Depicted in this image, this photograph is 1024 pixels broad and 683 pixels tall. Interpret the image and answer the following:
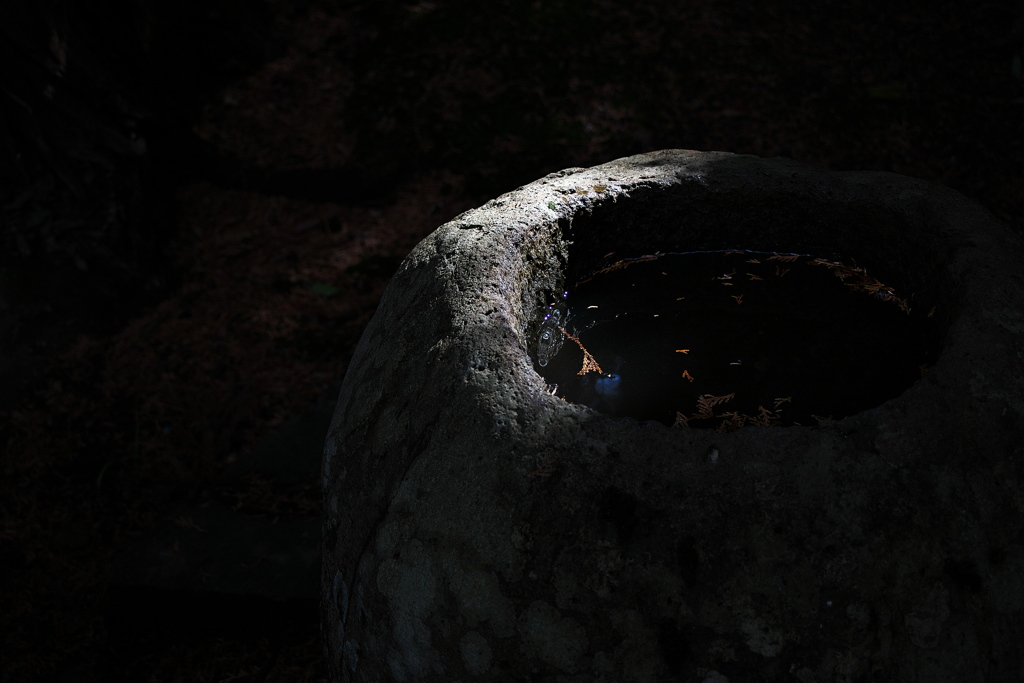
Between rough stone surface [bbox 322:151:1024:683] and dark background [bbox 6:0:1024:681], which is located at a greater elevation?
rough stone surface [bbox 322:151:1024:683]

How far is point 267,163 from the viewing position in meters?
4.87

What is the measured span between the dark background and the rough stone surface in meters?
1.27

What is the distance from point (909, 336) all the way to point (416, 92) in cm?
397

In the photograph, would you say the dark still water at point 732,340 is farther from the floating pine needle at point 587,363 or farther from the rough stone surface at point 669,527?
the rough stone surface at point 669,527

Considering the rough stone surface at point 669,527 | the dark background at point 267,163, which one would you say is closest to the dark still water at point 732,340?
the rough stone surface at point 669,527

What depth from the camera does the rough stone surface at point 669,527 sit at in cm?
119

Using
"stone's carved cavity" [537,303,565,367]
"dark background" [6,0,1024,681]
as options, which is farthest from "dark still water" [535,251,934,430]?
"dark background" [6,0,1024,681]

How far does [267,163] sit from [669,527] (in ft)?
14.4

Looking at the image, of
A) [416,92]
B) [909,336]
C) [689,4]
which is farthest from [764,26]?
[909,336]

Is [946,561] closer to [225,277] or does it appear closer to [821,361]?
[821,361]

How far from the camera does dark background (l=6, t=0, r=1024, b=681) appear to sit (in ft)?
9.62

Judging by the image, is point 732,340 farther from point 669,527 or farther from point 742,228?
point 669,527

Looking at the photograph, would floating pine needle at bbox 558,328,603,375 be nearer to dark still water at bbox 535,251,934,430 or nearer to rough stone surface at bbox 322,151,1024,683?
dark still water at bbox 535,251,934,430

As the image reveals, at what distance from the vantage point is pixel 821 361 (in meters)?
1.85
